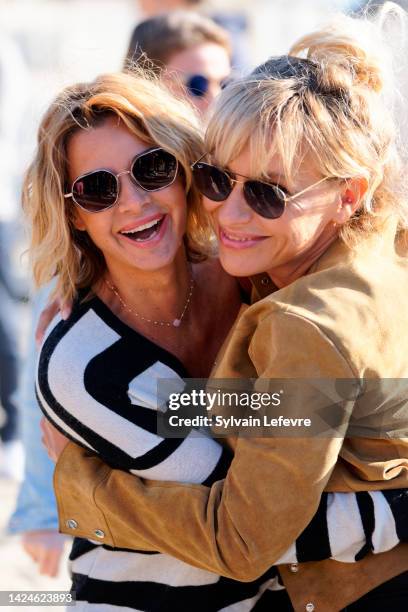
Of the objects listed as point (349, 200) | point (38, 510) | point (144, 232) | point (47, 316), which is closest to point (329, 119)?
point (349, 200)

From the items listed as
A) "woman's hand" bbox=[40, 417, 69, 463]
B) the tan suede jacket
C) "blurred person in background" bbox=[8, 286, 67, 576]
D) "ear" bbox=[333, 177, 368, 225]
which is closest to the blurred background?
"blurred person in background" bbox=[8, 286, 67, 576]

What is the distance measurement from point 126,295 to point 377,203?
765 mm

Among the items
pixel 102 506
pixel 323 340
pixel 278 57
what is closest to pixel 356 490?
pixel 323 340

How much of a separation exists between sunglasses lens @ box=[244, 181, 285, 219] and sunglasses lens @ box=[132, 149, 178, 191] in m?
0.37

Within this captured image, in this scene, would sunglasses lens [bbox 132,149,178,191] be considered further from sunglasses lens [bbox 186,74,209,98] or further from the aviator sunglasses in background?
sunglasses lens [bbox 186,74,209,98]

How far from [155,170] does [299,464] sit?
0.98m

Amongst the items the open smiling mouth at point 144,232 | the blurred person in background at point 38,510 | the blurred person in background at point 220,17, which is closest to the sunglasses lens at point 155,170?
the open smiling mouth at point 144,232

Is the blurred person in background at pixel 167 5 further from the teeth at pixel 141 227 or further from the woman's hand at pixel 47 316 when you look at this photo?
the teeth at pixel 141 227

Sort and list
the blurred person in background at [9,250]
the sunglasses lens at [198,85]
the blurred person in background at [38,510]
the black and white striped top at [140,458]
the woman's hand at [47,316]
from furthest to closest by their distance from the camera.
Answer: the blurred person in background at [9,250] → the sunglasses lens at [198,85] → the blurred person in background at [38,510] → the woman's hand at [47,316] → the black and white striped top at [140,458]

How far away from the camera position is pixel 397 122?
8.01 ft

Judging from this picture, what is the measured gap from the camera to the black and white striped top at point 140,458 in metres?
2.22

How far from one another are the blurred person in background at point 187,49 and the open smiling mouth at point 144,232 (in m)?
1.84

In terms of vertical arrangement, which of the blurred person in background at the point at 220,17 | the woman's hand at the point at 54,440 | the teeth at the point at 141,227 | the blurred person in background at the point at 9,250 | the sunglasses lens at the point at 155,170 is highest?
the sunglasses lens at the point at 155,170

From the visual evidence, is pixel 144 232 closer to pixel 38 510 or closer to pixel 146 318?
pixel 146 318
